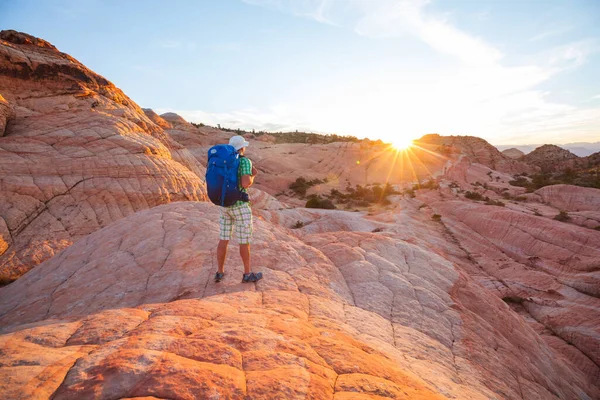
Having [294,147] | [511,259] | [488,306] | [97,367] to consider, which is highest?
[294,147]

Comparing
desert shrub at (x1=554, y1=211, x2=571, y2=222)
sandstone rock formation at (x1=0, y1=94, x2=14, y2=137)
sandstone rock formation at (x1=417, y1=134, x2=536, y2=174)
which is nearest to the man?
sandstone rock formation at (x1=0, y1=94, x2=14, y2=137)

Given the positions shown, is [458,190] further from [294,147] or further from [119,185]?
[119,185]

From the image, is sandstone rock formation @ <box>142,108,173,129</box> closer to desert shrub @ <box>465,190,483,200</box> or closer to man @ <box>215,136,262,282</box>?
desert shrub @ <box>465,190,483,200</box>

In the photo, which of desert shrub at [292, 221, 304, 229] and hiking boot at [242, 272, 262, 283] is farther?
desert shrub at [292, 221, 304, 229]

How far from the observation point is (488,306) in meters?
7.77

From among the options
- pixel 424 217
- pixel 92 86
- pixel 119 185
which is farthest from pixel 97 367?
pixel 424 217

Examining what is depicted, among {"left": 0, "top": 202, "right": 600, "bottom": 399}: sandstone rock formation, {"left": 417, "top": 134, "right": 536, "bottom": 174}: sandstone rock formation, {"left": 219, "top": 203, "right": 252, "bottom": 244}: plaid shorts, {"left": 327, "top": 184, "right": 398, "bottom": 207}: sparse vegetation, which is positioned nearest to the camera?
{"left": 0, "top": 202, "right": 600, "bottom": 399}: sandstone rock formation

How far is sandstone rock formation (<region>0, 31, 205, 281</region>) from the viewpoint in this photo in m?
9.48

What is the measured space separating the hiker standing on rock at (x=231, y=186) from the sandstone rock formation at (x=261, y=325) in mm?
952

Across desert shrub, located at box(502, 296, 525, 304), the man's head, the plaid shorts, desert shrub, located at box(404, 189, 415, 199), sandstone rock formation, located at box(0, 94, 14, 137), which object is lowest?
desert shrub, located at box(502, 296, 525, 304)

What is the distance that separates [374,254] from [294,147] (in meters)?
37.4

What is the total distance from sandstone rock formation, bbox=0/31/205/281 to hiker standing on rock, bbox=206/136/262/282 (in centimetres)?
706

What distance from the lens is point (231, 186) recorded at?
5.11 metres

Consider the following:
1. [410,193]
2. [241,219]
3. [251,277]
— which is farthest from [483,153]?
[241,219]
